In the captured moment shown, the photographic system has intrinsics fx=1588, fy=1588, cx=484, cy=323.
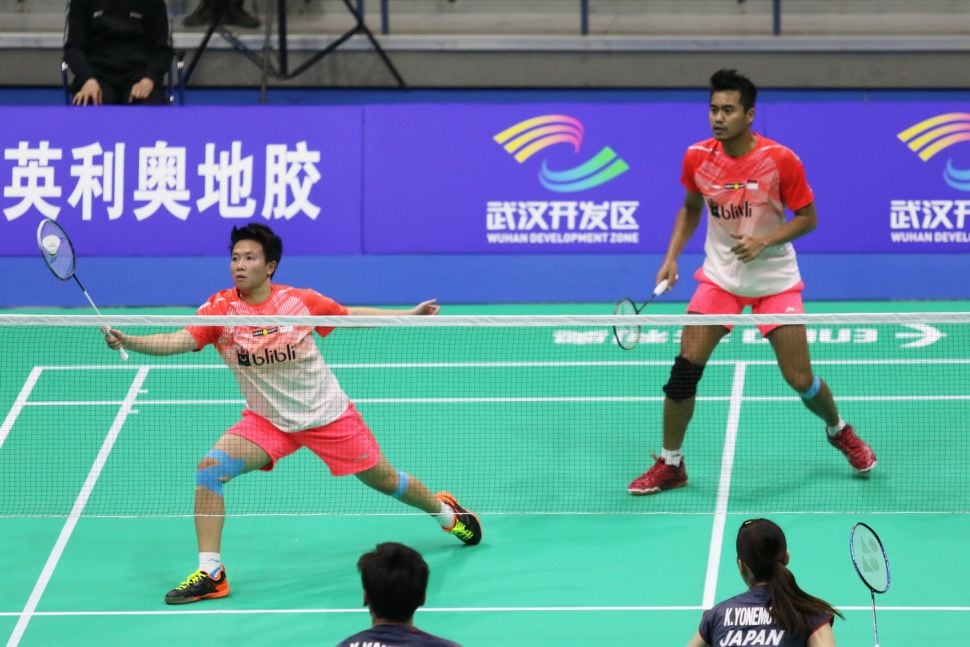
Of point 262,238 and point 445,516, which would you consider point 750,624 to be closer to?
point 445,516

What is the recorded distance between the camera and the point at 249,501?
322 inches

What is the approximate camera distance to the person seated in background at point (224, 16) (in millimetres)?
15179

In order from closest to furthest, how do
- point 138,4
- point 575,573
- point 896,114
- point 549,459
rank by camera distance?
point 575,573 → point 549,459 → point 896,114 → point 138,4

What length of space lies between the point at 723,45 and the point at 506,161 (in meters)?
4.38

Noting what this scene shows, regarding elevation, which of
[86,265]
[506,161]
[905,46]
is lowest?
[86,265]

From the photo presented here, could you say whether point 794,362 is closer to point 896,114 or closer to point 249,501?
point 249,501

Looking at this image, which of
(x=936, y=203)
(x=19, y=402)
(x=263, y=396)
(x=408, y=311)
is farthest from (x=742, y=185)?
(x=19, y=402)

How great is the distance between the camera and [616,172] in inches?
455

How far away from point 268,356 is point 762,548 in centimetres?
285

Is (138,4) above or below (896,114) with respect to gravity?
above

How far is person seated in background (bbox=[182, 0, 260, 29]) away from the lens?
15179 mm

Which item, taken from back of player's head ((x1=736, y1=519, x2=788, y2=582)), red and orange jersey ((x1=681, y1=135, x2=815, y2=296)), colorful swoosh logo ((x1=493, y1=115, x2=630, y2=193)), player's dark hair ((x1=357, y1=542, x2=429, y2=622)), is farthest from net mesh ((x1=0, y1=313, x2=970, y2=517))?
player's dark hair ((x1=357, y1=542, x2=429, y2=622))

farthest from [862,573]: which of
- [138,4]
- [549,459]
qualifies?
[138,4]

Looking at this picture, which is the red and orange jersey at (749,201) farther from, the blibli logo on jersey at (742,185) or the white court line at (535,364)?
the white court line at (535,364)
